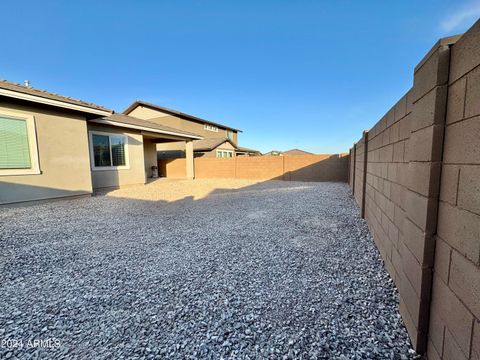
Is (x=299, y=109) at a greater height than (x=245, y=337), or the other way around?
(x=299, y=109)

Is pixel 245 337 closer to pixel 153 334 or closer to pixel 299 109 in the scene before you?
pixel 153 334

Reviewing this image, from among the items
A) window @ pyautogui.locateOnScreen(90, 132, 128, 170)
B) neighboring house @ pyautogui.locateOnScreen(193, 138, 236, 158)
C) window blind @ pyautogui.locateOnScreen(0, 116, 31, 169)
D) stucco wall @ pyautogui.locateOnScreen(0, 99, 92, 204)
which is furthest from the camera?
neighboring house @ pyautogui.locateOnScreen(193, 138, 236, 158)

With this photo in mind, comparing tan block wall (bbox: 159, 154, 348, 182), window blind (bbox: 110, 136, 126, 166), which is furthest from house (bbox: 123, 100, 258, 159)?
window blind (bbox: 110, 136, 126, 166)

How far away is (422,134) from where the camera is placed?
4.47ft

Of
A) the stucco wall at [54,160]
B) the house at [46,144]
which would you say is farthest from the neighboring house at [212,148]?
the stucco wall at [54,160]

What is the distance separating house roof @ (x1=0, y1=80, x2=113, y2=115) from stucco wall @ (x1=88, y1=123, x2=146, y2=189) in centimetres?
168

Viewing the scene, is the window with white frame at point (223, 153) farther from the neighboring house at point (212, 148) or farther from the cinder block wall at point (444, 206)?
the cinder block wall at point (444, 206)

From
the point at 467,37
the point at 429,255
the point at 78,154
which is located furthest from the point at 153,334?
the point at 78,154

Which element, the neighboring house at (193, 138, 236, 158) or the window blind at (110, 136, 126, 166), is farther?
the neighboring house at (193, 138, 236, 158)

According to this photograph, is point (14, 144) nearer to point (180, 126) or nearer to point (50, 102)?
point (50, 102)

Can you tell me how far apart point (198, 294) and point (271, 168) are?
41.9 ft

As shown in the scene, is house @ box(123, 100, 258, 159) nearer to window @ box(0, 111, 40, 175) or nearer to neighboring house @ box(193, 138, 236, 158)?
neighboring house @ box(193, 138, 236, 158)

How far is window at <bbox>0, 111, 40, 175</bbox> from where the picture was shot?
220 inches

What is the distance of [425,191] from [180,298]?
2.18 meters
